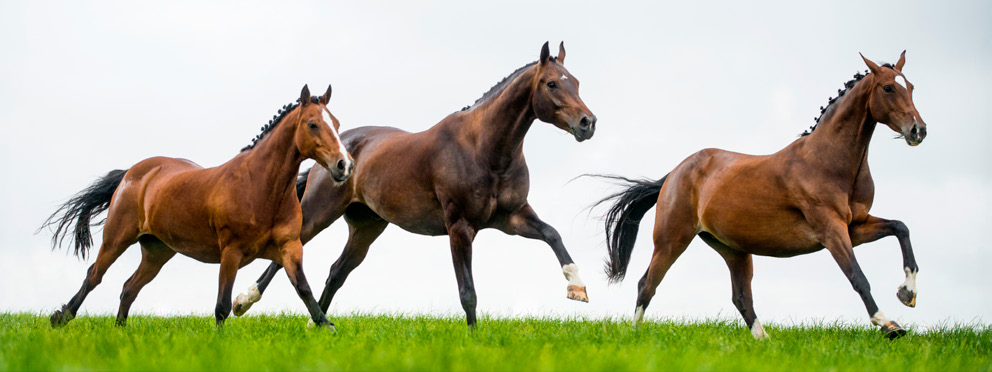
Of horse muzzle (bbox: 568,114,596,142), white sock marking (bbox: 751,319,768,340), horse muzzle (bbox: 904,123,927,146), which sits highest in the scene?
horse muzzle (bbox: 904,123,927,146)

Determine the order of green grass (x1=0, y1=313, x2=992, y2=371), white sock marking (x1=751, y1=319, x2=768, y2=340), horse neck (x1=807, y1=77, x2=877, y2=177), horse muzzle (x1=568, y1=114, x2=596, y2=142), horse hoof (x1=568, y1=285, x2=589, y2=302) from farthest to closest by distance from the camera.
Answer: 1. white sock marking (x1=751, y1=319, x2=768, y2=340)
2. horse neck (x1=807, y1=77, x2=877, y2=177)
3. horse muzzle (x1=568, y1=114, x2=596, y2=142)
4. horse hoof (x1=568, y1=285, x2=589, y2=302)
5. green grass (x1=0, y1=313, x2=992, y2=371)

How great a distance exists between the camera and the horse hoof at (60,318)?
9.09 m

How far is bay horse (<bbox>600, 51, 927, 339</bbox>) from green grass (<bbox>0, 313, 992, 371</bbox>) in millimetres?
585

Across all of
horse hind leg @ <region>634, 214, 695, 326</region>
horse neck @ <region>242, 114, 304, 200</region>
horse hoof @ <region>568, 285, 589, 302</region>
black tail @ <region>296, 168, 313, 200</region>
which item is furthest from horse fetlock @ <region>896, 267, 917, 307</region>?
black tail @ <region>296, 168, 313, 200</region>

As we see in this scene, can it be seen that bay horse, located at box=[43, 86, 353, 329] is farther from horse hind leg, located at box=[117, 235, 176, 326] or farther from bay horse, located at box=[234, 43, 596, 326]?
bay horse, located at box=[234, 43, 596, 326]

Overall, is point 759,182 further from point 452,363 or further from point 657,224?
point 452,363

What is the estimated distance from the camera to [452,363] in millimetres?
Result: 4785

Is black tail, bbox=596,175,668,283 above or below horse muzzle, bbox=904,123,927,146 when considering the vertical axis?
below

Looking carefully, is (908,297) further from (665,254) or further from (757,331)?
(665,254)

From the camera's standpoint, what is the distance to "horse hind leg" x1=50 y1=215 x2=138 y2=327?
899 centimetres

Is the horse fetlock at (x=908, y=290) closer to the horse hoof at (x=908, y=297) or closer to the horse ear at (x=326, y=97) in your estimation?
the horse hoof at (x=908, y=297)

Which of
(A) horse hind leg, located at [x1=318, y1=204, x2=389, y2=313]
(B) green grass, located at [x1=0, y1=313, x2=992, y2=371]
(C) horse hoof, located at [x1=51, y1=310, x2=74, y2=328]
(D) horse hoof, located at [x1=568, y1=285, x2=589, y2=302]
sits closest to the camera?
(B) green grass, located at [x1=0, y1=313, x2=992, y2=371]

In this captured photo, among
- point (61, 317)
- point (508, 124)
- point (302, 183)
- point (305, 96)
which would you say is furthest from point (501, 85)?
point (61, 317)

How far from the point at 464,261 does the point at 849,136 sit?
3.71m
